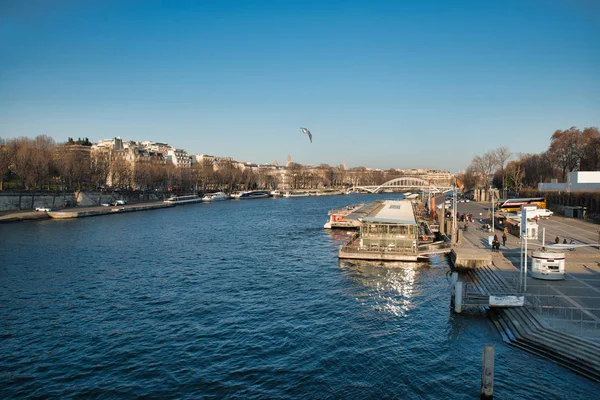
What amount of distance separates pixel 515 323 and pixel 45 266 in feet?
111

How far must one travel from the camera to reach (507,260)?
108ft

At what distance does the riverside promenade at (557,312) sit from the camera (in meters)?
16.9

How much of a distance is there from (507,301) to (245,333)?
1240 cm

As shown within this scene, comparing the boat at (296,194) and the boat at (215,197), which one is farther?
the boat at (296,194)

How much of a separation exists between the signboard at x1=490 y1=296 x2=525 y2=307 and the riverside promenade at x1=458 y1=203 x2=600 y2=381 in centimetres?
27

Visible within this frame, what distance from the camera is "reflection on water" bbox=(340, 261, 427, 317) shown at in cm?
2639

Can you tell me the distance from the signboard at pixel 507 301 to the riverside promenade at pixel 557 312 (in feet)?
0.89

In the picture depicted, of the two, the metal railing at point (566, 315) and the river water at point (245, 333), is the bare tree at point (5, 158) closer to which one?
the river water at point (245, 333)

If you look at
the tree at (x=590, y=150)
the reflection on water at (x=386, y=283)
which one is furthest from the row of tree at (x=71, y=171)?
the tree at (x=590, y=150)

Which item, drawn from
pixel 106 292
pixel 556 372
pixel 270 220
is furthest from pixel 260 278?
pixel 270 220

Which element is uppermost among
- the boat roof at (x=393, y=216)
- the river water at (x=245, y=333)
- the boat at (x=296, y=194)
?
the boat roof at (x=393, y=216)

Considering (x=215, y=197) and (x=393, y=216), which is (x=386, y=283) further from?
(x=215, y=197)

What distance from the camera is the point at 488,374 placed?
1505 centimetres

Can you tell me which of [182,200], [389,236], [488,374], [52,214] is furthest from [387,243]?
[182,200]
